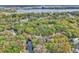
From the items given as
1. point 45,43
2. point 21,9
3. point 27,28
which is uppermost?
point 21,9

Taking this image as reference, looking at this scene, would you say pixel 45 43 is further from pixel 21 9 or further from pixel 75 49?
pixel 21 9

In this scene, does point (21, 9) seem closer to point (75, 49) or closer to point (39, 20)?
point (39, 20)

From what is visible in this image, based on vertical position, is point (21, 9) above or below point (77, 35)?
above

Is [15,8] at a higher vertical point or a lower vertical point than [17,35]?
higher
